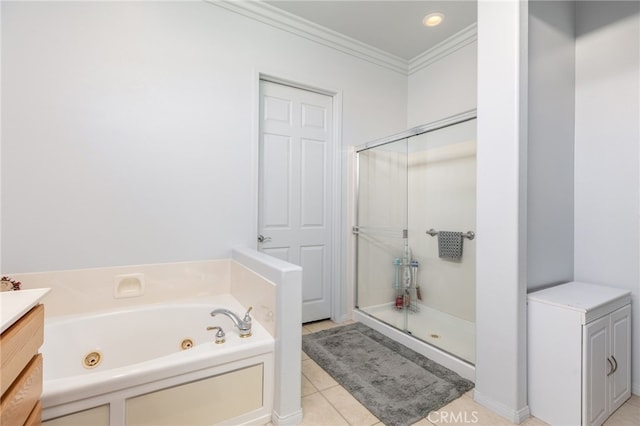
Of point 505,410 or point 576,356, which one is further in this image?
point 505,410

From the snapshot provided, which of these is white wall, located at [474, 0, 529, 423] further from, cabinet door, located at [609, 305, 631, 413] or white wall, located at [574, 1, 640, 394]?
white wall, located at [574, 1, 640, 394]

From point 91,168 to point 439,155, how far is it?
278cm

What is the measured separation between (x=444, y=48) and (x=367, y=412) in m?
3.14

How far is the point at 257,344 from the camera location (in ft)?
4.76

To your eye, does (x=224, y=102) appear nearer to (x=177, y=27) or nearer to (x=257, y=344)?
(x=177, y=27)

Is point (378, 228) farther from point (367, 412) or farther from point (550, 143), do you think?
point (367, 412)

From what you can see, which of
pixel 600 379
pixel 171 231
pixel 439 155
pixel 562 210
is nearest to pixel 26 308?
pixel 171 231

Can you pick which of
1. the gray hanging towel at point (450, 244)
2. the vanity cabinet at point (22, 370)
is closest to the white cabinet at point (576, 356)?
the gray hanging towel at point (450, 244)

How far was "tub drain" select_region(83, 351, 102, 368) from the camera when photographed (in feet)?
5.40

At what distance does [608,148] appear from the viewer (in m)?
1.81

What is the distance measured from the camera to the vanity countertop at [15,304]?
704 mm
